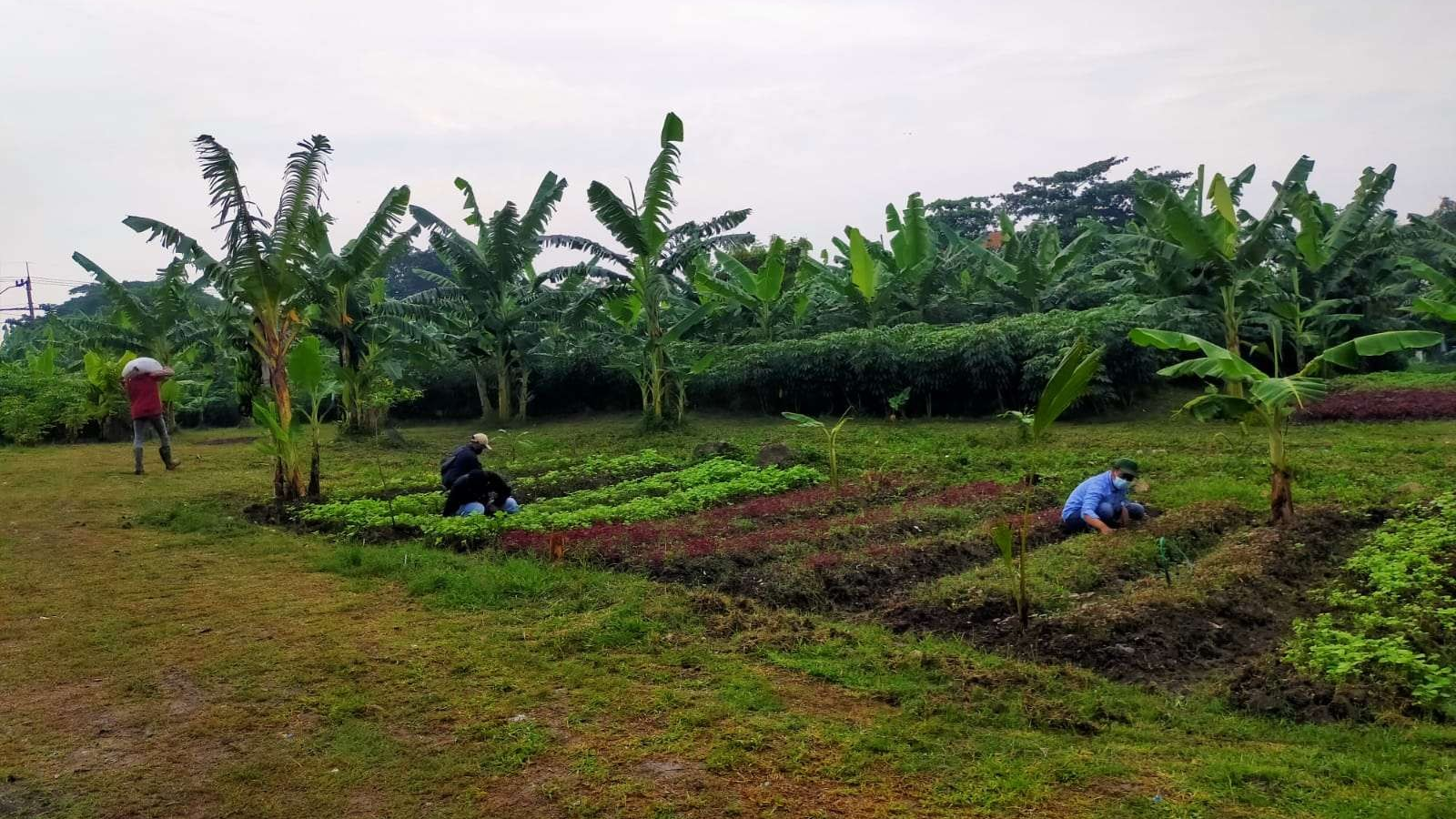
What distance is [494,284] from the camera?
60.0ft

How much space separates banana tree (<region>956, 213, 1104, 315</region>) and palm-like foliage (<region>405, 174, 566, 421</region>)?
919 centimetres

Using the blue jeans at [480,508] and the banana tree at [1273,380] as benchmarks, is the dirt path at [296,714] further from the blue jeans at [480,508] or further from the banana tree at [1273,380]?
the banana tree at [1273,380]

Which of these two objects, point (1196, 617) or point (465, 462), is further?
point (465, 462)

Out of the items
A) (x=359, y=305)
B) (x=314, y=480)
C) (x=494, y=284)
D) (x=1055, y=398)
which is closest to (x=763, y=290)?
(x=494, y=284)

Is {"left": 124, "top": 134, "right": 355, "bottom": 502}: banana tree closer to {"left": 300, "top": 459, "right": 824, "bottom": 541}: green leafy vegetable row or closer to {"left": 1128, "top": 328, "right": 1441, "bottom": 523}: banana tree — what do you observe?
{"left": 300, "top": 459, "right": 824, "bottom": 541}: green leafy vegetable row

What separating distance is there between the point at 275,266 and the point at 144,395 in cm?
411

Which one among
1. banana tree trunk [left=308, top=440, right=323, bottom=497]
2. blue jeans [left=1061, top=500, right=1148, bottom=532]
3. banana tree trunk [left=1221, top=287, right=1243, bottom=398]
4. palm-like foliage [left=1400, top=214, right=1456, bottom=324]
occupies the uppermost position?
palm-like foliage [left=1400, top=214, right=1456, bottom=324]

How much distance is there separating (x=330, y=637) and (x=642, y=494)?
199 inches

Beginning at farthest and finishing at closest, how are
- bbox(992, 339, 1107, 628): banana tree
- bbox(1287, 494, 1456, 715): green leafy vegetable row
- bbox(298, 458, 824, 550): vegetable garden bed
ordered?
bbox(298, 458, 824, 550): vegetable garden bed → bbox(992, 339, 1107, 628): banana tree → bbox(1287, 494, 1456, 715): green leafy vegetable row

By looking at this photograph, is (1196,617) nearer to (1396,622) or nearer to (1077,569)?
(1396,622)

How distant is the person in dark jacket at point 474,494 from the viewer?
9.05 metres

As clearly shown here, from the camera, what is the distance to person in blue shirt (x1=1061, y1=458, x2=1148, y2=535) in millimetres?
7648

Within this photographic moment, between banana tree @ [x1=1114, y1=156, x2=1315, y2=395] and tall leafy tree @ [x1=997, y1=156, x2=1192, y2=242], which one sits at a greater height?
tall leafy tree @ [x1=997, y1=156, x2=1192, y2=242]

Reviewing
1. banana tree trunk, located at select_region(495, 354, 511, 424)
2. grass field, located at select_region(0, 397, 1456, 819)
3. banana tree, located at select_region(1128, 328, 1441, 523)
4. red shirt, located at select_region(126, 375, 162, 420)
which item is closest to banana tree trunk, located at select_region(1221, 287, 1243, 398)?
grass field, located at select_region(0, 397, 1456, 819)
